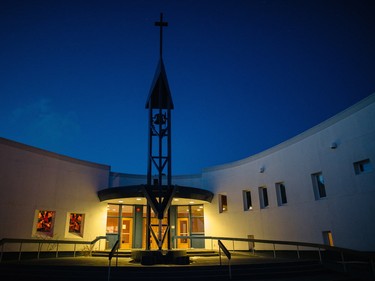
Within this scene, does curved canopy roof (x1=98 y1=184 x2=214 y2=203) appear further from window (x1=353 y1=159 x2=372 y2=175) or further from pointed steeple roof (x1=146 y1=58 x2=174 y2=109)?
window (x1=353 y1=159 x2=372 y2=175)

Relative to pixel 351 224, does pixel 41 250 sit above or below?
below

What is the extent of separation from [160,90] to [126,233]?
941 centimetres

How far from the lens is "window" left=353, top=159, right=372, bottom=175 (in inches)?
389

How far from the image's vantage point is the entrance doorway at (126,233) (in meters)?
16.9

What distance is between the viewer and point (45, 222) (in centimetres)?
1354

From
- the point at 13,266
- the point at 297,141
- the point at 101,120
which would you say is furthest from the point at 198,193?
the point at 101,120

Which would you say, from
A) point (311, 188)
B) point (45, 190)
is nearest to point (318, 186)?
point (311, 188)

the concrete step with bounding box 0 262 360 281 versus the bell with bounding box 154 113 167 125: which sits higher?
the bell with bounding box 154 113 167 125

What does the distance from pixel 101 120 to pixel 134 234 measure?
14673 cm

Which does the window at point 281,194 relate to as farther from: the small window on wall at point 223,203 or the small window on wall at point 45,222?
the small window on wall at point 45,222

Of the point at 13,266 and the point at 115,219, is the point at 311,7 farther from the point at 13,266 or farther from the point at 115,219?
the point at 13,266

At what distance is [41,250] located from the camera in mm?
12875

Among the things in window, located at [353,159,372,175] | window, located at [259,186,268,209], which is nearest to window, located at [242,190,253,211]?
window, located at [259,186,268,209]

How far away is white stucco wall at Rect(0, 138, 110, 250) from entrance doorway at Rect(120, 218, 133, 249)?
161 cm
